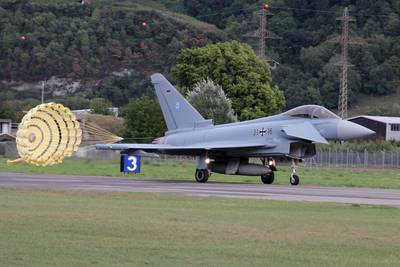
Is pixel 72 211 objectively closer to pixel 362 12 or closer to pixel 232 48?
pixel 232 48

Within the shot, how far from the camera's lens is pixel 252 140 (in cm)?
3569

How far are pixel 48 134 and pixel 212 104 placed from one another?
31410mm

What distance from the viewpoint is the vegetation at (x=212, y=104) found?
71.0m

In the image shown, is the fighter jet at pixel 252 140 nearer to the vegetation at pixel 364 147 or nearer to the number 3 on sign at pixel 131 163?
the number 3 on sign at pixel 131 163

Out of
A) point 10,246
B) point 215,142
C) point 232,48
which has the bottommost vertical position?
point 10,246

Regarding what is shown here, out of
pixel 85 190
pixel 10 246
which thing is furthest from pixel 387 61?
pixel 10 246

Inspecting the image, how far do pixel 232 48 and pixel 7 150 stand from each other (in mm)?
26534

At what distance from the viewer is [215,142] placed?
36406 millimetres

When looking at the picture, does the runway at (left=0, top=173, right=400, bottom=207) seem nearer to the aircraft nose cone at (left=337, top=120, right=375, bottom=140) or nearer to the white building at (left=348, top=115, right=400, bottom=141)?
the aircraft nose cone at (left=337, top=120, right=375, bottom=140)

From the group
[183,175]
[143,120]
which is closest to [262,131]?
[183,175]

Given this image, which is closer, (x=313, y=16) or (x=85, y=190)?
(x=85, y=190)

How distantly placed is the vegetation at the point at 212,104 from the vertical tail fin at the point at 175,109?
31.0m

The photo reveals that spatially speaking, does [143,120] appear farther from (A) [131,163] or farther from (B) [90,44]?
(B) [90,44]

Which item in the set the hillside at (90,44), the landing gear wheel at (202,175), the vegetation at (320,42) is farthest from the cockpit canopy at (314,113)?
the hillside at (90,44)
